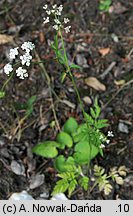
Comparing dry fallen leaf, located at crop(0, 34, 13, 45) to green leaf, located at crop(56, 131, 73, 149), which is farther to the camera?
dry fallen leaf, located at crop(0, 34, 13, 45)

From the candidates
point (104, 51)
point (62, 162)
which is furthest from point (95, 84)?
point (62, 162)

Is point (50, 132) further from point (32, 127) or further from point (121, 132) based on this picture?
point (121, 132)

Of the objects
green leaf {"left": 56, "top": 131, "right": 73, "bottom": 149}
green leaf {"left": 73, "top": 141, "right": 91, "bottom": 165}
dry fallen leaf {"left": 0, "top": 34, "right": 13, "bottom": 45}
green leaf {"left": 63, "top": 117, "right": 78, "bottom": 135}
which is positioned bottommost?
green leaf {"left": 73, "top": 141, "right": 91, "bottom": 165}

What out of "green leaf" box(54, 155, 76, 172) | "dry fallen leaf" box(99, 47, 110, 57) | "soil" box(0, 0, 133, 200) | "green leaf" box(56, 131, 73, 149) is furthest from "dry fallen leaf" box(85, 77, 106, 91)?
"green leaf" box(54, 155, 76, 172)

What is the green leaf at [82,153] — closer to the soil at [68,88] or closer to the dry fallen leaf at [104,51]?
the soil at [68,88]

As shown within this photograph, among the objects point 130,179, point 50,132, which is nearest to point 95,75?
point 50,132

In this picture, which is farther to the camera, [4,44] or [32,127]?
[4,44]

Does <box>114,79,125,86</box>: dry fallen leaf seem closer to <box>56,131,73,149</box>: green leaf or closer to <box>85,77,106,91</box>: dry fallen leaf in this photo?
<box>85,77,106,91</box>: dry fallen leaf
